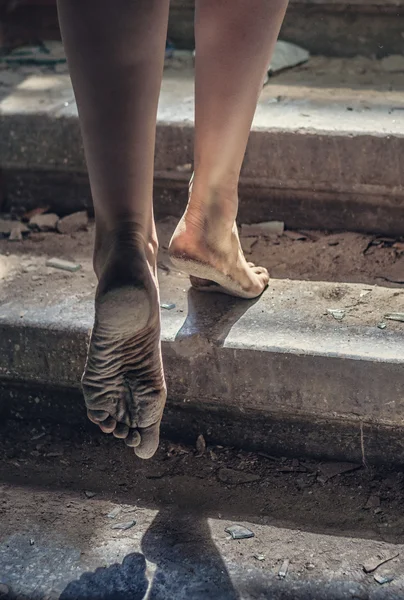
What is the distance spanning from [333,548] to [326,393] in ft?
0.84

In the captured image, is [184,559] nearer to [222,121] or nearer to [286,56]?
[222,121]

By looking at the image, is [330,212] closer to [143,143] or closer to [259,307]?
[259,307]

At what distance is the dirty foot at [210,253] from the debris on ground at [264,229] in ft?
1.00

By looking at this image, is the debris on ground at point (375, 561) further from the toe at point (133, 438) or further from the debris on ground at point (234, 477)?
the toe at point (133, 438)

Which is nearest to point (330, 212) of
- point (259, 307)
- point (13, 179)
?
point (259, 307)

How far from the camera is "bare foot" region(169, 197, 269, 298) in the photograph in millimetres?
1456

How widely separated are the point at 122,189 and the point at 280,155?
2.27ft

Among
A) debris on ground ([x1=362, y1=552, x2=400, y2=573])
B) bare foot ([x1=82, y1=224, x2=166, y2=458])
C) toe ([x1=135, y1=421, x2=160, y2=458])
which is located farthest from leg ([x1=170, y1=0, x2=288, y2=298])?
debris on ground ([x1=362, y1=552, x2=400, y2=573])

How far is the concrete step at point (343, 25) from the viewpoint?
2314 millimetres

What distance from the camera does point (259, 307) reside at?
1.57 m

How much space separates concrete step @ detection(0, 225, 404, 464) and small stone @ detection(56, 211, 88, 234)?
272mm

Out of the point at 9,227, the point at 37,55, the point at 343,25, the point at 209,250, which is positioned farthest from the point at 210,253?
the point at 37,55

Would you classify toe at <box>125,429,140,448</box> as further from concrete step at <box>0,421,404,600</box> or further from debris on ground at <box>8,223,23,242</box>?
debris on ground at <box>8,223,23,242</box>

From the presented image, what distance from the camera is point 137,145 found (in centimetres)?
116
